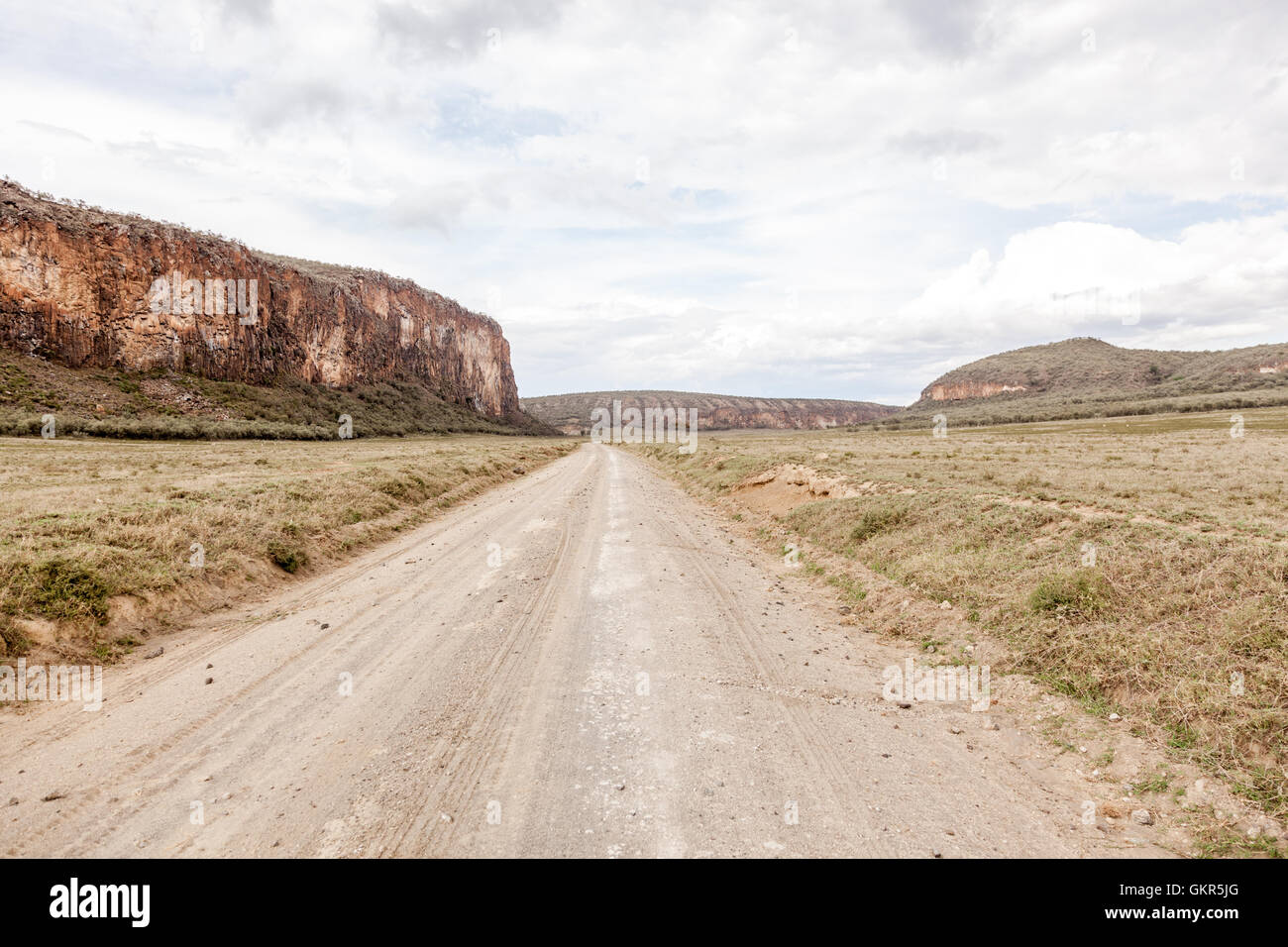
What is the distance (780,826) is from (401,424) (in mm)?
114734

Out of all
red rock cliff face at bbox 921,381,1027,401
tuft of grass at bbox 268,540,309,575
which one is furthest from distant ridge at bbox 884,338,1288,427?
tuft of grass at bbox 268,540,309,575

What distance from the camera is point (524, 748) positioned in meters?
5.01

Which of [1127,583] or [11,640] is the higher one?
[1127,583]

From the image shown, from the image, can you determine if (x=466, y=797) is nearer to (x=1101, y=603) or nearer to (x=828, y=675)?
(x=828, y=675)

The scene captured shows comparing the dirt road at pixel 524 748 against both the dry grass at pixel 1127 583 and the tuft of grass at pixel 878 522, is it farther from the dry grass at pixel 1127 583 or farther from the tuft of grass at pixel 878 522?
the tuft of grass at pixel 878 522

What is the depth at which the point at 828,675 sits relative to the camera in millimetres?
6887

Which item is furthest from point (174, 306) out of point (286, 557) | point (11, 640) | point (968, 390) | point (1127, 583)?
point (968, 390)

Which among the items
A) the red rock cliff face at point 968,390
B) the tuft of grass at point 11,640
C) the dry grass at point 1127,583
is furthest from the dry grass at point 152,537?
the red rock cliff face at point 968,390

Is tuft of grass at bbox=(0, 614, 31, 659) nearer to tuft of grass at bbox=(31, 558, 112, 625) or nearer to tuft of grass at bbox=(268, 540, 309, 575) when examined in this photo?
tuft of grass at bbox=(31, 558, 112, 625)

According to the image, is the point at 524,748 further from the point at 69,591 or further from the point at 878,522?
the point at 878,522

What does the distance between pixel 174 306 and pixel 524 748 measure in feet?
353

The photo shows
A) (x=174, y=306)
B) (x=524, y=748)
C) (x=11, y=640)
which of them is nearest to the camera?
(x=524, y=748)
